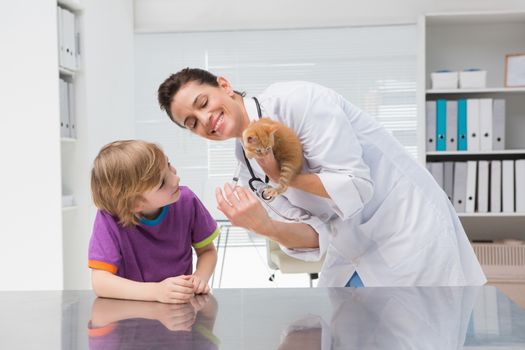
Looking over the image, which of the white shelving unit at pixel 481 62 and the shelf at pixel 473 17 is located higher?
the shelf at pixel 473 17

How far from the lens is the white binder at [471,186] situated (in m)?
4.17

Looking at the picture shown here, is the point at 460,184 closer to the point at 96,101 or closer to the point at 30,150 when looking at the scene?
the point at 96,101

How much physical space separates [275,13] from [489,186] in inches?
74.8

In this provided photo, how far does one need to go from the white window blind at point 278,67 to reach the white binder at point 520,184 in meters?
0.82

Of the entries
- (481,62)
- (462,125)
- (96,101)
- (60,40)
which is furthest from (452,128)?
(60,40)

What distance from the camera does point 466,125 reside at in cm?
418

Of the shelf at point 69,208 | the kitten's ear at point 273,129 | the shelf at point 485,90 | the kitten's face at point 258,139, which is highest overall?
the shelf at point 485,90

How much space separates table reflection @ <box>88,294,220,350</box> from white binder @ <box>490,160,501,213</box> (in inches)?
A: 135

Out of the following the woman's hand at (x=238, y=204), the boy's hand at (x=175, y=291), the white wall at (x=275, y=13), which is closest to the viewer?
the boy's hand at (x=175, y=291)

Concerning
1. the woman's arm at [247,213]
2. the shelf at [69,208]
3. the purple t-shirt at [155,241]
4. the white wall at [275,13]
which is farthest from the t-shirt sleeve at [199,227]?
the white wall at [275,13]

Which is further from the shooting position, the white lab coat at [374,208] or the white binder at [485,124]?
the white binder at [485,124]

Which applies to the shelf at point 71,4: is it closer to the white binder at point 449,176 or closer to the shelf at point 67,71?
the shelf at point 67,71

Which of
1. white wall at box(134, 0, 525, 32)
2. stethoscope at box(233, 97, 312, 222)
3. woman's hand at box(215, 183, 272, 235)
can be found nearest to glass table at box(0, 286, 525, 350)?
woman's hand at box(215, 183, 272, 235)

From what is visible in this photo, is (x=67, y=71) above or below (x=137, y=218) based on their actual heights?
above
